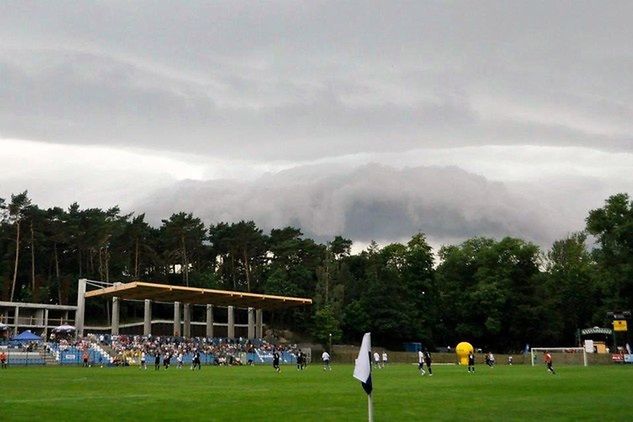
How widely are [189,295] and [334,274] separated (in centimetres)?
3063

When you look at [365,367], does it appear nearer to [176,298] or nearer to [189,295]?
[189,295]

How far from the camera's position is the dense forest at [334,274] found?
10062cm

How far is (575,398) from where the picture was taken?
965 inches

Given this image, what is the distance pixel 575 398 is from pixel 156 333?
8674cm

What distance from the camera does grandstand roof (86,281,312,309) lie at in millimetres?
75062

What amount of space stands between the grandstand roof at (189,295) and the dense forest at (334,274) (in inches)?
400

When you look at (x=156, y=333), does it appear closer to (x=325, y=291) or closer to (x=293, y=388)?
(x=325, y=291)

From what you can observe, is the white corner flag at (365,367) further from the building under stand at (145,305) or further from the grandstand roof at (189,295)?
the building under stand at (145,305)

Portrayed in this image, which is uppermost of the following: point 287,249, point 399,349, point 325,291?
point 287,249

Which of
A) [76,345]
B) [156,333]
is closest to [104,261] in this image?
[156,333]

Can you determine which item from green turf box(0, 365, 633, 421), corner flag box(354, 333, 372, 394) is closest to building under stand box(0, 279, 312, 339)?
green turf box(0, 365, 633, 421)

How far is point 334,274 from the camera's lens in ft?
353

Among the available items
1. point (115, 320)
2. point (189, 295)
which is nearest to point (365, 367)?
point (189, 295)

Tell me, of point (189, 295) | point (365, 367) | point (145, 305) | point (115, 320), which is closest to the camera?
point (365, 367)
